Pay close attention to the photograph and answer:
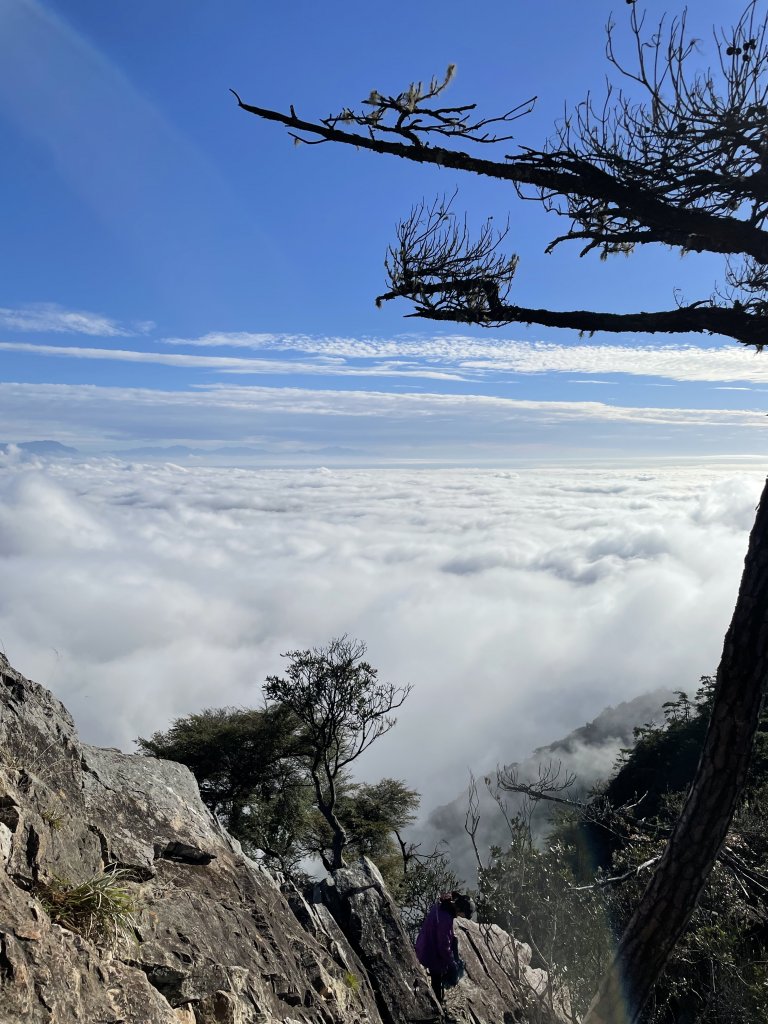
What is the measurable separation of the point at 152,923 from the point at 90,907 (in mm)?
719

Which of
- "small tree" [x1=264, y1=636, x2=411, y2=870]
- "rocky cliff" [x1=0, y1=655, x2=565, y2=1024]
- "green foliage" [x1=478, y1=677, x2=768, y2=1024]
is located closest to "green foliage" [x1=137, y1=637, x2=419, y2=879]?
"small tree" [x1=264, y1=636, x2=411, y2=870]

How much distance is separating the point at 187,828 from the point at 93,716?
104335 millimetres

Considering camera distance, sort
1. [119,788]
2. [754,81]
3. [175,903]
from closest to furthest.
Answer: [754,81], [175,903], [119,788]

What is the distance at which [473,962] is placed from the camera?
31.0 feet

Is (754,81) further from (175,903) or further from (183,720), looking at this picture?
(183,720)

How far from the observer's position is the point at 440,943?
8508 millimetres

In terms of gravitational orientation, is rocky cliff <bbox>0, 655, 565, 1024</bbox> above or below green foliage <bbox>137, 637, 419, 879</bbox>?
above

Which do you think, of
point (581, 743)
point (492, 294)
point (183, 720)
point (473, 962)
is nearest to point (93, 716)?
point (581, 743)

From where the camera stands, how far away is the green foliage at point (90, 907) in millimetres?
4156

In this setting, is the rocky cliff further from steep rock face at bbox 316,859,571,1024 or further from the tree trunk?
the tree trunk

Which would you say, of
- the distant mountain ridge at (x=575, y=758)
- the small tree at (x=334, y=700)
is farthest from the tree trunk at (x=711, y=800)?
the distant mountain ridge at (x=575, y=758)

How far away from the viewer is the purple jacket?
8.50 meters

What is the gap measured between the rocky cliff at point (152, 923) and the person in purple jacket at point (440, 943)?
204 millimetres

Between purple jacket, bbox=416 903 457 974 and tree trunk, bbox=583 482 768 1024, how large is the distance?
4.47 meters
